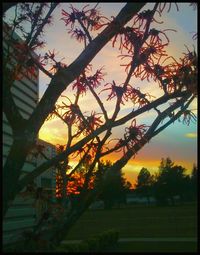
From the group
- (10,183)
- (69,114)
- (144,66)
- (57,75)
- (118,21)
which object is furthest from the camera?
(69,114)

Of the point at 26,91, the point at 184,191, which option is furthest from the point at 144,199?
the point at 26,91

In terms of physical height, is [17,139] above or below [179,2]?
below

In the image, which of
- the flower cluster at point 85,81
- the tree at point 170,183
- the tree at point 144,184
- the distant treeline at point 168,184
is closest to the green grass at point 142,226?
the flower cluster at point 85,81

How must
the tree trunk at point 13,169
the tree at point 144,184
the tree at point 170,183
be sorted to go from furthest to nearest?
the tree at point 144,184 → the tree at point 170,183 → the tree trunk at point 13,169

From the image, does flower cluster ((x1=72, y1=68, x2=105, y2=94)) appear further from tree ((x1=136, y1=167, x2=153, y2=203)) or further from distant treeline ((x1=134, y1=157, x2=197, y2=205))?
tree ((x1=136, y1=167, x2=153, y2=203))

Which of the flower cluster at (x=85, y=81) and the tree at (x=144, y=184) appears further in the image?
the tree at (x=144, y=184)

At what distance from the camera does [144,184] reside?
127m

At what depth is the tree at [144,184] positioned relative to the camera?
127312mm

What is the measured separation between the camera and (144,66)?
4.85 meters

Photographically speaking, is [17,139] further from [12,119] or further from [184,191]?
[184,191]

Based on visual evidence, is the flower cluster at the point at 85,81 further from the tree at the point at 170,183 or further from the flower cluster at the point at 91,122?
the tree at the point at 170,183

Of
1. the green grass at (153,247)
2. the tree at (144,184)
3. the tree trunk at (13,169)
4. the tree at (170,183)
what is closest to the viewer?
the tree trunk at (13,169)

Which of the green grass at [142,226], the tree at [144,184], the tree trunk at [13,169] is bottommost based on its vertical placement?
the green grass at [142,226]

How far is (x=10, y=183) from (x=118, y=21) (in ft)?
5.31
